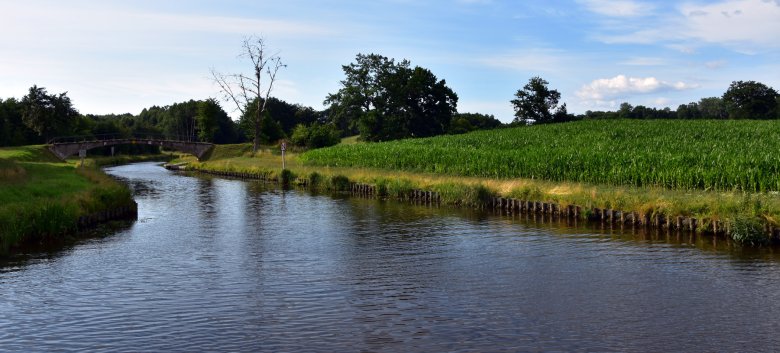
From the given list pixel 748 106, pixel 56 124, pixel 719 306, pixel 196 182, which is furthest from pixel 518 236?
pixel 748 106

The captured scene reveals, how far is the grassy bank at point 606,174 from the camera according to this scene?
30.3m

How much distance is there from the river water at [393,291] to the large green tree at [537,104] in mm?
104790

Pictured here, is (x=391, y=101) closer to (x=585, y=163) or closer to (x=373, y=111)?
(x=373, y=111)

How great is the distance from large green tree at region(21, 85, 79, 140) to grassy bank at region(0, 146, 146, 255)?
56.4m

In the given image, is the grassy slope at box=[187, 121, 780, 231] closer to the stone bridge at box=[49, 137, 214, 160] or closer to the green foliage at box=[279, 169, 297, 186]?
the green foliage at box=[279, 169, 297, 186]

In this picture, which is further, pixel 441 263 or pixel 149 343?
pixel 441 263

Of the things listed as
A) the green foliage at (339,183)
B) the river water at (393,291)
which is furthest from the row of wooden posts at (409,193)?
the river water at (393,291)

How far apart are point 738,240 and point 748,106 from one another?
121m

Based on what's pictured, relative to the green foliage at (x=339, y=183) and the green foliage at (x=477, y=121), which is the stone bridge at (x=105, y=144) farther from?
the green foliage at (x=477, y=121)

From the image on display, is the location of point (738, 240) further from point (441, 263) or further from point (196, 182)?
point (196, 182)

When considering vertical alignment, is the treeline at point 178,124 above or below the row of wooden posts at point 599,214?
above

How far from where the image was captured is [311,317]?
17016mm

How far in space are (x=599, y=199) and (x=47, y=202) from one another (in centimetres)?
2625

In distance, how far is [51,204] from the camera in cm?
2984
